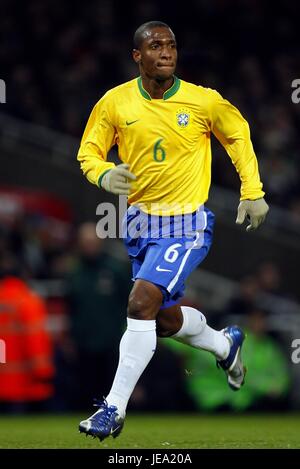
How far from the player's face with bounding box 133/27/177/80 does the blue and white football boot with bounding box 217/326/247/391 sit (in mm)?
1904

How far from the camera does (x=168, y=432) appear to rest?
362 inches

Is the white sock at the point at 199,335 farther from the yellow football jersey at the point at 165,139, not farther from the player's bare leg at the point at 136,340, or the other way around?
the yellow football jersey at the point at 165,139

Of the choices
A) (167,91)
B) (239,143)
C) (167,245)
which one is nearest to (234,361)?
(167,245)

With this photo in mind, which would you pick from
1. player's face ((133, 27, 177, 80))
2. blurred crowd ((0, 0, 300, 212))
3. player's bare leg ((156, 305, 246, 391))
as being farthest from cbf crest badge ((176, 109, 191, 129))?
blurred crowd ((0, 0, 300, 212))

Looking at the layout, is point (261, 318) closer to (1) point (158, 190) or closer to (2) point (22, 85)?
(1) point (158, 190)

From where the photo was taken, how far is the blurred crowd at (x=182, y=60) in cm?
1709

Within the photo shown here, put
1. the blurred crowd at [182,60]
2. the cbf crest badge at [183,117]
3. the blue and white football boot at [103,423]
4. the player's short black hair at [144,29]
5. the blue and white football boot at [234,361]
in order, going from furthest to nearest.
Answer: the blurred crowd at [182,60] → the blue and white football boot at [234,361] → the cbf crest badge at [183,117] → the player's short black hair at [144,29] → the blue and white football boot at [103,423]

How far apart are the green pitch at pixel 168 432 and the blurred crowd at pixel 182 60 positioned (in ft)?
18.0

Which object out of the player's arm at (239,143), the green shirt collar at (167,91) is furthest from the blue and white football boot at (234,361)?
the green shirt collar at (167,91)

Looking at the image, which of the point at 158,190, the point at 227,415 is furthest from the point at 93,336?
the point at 158,190

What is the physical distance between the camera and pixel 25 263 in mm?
13562

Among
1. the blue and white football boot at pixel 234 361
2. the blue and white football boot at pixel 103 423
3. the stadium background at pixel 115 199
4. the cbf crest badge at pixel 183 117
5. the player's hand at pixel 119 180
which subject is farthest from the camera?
the stadium background at pixel 115 199

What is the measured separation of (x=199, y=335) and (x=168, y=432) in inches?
48.4

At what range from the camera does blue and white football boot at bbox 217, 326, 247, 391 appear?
8.55 meters
